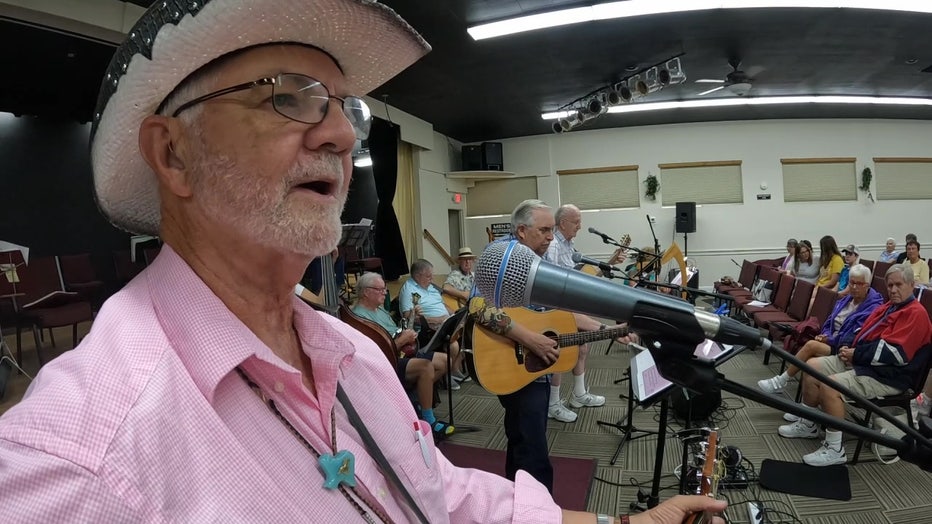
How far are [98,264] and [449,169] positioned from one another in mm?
6796

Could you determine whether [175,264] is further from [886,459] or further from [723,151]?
[723,151]

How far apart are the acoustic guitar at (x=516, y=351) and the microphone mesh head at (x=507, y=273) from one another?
50.5 inches

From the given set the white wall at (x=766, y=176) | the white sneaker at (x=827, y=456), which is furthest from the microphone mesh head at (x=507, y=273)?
the white wall at (x=766, y=176)

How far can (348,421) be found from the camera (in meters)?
0.78

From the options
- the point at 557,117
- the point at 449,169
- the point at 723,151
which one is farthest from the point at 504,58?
the point at 723,151

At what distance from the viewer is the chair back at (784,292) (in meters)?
6.11

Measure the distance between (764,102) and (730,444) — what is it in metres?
7.61

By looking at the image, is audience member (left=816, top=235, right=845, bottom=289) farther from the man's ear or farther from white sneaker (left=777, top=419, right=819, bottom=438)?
the man's ear

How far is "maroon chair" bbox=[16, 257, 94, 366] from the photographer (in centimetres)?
352

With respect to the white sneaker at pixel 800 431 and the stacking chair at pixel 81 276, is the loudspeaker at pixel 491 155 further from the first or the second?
the white sneaker at pixel 800 431

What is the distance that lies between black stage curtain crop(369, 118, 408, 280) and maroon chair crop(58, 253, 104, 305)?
397 centimetres

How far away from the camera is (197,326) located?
0.61 m

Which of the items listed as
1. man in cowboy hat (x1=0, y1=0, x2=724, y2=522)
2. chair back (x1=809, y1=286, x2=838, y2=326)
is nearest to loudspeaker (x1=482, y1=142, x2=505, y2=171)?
chair back (x1=809, y1=286, x2=838, y2=326)

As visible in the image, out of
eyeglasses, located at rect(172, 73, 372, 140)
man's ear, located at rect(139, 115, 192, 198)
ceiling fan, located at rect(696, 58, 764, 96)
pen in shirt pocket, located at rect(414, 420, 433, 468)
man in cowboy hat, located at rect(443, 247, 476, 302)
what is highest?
ceiling fan, located at rect(696, 58, 764, 96)
